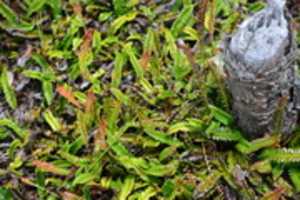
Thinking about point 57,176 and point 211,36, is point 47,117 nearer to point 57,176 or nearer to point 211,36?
point 57,176

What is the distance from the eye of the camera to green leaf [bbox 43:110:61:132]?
4.25 m

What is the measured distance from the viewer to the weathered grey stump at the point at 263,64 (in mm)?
3463

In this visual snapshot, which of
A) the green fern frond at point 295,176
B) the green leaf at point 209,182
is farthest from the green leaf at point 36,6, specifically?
the green fern frond at point 295,176

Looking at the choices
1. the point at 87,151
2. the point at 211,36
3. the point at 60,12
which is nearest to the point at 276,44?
the point at 211,36

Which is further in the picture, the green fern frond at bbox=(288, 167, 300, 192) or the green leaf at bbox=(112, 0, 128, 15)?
the green leaf at bbox=(112, 0, 128, 15)

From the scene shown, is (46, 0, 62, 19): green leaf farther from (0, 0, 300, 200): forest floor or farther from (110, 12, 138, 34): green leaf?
(110, 12, 138, 34): green leaf

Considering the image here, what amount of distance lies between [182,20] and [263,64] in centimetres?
118

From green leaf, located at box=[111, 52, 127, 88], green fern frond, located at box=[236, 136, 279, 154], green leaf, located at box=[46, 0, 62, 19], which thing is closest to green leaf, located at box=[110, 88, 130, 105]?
green leaf, located at box=[111, 52, 127, 88]

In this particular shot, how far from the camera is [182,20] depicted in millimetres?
4559

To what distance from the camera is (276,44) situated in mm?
3459

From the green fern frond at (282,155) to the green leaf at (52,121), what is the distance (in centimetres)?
122

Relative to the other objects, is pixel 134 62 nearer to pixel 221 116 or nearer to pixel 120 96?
pixel 120 96

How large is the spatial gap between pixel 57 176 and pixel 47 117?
39 cm

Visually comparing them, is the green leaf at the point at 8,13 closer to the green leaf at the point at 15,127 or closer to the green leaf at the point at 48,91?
the green leaf at the point at 48,91
